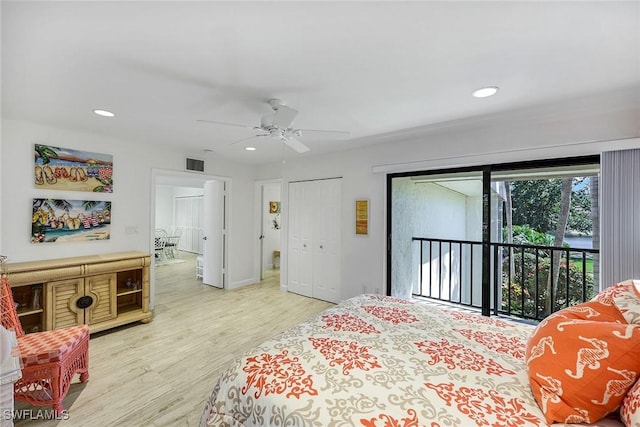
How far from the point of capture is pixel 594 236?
2598 mm

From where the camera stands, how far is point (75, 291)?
9.30 ft

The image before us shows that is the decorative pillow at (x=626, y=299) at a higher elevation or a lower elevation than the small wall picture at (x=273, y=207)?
lower

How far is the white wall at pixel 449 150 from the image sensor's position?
2.31 meters

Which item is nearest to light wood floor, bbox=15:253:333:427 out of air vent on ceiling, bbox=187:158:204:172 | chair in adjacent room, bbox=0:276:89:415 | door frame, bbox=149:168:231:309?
chair in adjacent room, bbox=0:276:89:415

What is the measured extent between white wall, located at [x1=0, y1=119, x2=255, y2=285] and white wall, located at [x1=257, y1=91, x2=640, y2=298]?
89 cm

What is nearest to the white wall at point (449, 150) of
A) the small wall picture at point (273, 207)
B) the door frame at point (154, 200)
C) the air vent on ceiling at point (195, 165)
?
the door frame at point (154, 200)

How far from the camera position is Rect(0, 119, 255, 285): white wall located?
2809 mm

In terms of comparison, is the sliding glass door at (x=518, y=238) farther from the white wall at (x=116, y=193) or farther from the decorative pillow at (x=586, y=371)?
the white wall at (x=116, y=193)

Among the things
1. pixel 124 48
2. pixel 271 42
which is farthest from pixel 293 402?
pixel 124 48

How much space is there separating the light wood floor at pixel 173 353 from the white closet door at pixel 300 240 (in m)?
0.23

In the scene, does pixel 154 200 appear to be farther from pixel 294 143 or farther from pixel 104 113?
pixel 294 143

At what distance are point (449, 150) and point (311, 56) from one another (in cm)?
218

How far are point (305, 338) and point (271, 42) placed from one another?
1.72 meters

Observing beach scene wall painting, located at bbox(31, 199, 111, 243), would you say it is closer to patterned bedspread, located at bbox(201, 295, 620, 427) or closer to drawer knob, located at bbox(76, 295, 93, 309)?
drawer knob, located at bbox(76, 295, 93, 309)
